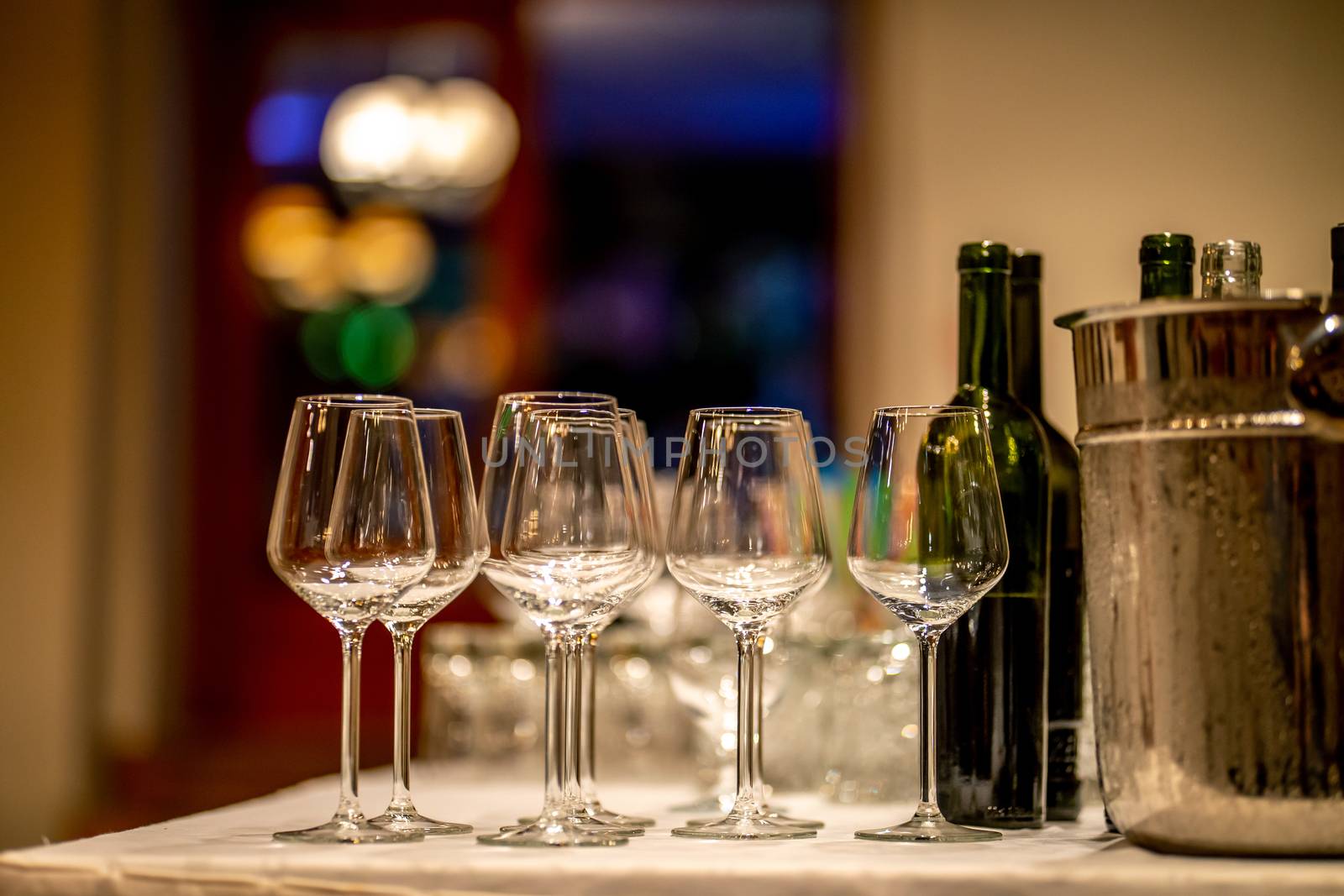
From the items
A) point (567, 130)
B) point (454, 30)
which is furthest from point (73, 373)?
point (567, 130)

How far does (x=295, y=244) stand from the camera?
3627mm

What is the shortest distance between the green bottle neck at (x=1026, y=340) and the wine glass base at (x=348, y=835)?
0.46 metres

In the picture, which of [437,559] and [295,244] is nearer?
[437,559]

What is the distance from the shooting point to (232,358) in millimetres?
3572

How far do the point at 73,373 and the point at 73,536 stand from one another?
0.36 m

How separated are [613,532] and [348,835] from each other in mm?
213

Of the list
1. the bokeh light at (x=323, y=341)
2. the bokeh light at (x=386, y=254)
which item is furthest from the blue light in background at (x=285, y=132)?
the bokeh light at (x=323, y=341)

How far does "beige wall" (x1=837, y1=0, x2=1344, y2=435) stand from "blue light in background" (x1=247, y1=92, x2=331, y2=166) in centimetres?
135

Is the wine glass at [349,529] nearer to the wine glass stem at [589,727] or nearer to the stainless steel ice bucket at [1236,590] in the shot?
the wine glass stem at [589,727]

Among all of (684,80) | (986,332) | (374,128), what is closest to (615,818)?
(986,332)

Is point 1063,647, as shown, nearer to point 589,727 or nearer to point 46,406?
point 589,727

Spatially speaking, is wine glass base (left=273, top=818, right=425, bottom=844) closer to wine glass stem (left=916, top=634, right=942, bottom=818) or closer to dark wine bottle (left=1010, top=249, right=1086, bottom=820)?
wine glass stem (left=916, top=634, right=942, bottom=818)

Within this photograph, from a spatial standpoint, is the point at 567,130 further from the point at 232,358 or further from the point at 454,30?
the point at 232,358

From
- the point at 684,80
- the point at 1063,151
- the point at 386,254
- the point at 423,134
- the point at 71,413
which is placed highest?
the point at 684,80
